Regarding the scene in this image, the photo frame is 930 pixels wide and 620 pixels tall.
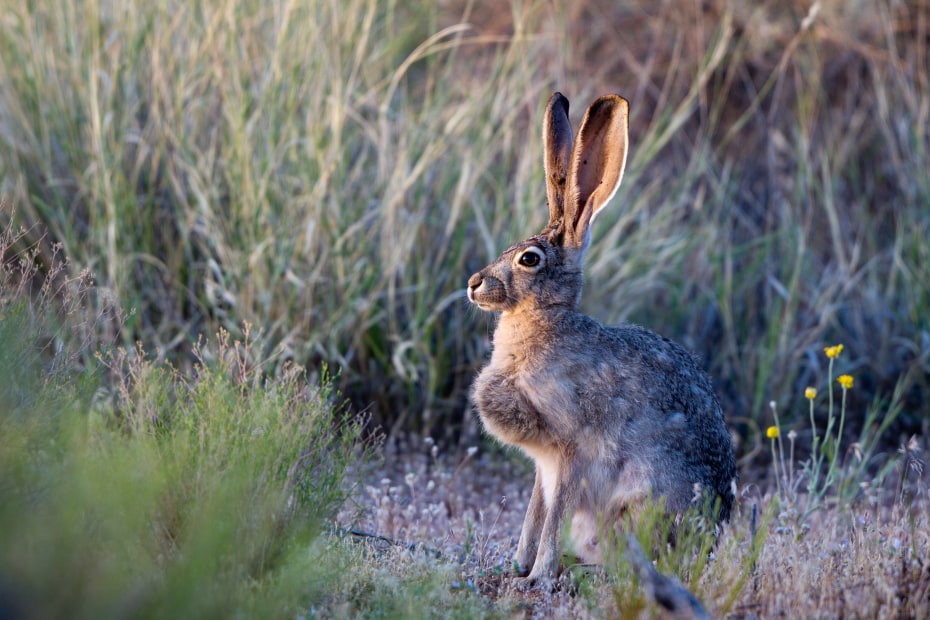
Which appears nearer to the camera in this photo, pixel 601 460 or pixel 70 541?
pixel 70 541

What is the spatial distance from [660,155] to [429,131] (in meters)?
3.18

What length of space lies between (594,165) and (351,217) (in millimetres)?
1990

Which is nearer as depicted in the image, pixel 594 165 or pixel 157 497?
pixel 157 497

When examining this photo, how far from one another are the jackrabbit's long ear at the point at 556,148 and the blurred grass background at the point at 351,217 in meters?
1.53

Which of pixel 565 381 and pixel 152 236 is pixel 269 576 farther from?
pixel 152 236

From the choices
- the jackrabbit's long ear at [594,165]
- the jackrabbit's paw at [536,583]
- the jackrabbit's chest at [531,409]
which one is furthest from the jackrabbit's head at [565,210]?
the jackrabbit's paw at [536,583]

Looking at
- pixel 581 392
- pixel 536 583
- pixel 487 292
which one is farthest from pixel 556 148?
pixel 536 583

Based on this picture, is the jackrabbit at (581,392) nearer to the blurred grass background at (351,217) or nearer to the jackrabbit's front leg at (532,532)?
the jackrabbit's front leg at (532,532)

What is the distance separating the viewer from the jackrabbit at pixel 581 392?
3871 mm

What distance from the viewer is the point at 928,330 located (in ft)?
21.3

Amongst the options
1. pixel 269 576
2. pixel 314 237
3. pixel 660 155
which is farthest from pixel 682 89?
pixel 269 576

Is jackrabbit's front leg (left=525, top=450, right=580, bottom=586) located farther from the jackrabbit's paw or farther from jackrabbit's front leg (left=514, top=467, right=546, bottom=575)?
jackrabbit's front leg (left=514, top=467, right=546, bottom=575)

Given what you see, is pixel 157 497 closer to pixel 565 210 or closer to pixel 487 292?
pixel 487 292

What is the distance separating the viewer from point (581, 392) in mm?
3941
